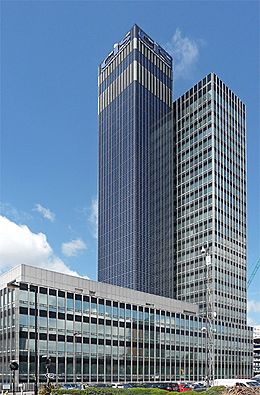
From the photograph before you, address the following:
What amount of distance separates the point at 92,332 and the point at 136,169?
3147 inches

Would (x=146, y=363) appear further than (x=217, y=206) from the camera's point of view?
No

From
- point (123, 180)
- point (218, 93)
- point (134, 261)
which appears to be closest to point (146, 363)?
point (134, 261)

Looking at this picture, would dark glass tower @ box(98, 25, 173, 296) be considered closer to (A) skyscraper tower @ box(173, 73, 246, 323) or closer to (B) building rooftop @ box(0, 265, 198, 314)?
(A) skyscraper tower @ box(173, 73, 246, 323)

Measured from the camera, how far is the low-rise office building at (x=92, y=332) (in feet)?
287

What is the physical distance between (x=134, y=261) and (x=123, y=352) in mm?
59465

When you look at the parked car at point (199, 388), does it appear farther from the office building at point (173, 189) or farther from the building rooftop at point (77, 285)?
the office building at point (173, 189)

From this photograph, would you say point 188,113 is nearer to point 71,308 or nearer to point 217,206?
point 217,206

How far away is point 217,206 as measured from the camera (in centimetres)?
16375

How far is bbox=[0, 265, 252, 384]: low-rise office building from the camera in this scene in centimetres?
8738

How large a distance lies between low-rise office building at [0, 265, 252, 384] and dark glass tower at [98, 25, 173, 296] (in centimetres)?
3481

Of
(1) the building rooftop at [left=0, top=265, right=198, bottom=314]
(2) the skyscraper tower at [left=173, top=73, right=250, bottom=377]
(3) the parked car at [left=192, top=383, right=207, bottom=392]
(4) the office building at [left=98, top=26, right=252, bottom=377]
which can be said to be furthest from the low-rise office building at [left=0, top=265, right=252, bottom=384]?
(4) the office building at [left=98, top=26, right=252, bottom=377]

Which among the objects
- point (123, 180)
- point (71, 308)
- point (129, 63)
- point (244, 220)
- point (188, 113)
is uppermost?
point (129, 63)

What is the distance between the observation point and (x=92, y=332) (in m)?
101

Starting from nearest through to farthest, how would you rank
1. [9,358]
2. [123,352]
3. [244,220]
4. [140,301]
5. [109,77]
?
[9,358]
[123,352]
[140,301]
[244,220]
[109,77]
